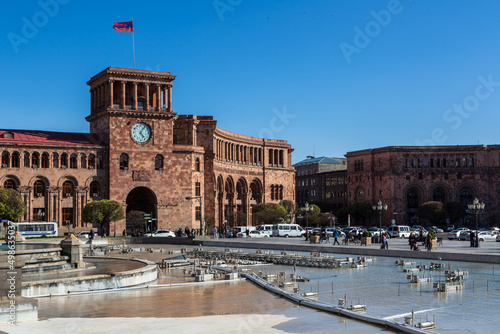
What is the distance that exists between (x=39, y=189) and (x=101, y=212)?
879 cm

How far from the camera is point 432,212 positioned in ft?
294

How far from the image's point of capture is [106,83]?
220 feet

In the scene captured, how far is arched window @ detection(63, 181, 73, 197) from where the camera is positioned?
6397 centimetres

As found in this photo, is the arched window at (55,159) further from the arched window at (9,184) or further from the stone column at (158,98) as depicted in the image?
the stone column at (158,98)

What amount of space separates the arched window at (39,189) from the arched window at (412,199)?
58.7m

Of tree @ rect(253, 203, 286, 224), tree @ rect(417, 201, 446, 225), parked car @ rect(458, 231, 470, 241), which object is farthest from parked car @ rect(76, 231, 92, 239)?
tree @ rect(417, 201, 446, 225)

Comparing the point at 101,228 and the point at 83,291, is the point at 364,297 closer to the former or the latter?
the point at 83,291

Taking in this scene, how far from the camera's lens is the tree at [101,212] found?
2303 inches

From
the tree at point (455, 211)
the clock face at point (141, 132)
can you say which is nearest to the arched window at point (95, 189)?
the clock face at point (141, 132)

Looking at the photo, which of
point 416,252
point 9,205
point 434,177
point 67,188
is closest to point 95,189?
point 67,188

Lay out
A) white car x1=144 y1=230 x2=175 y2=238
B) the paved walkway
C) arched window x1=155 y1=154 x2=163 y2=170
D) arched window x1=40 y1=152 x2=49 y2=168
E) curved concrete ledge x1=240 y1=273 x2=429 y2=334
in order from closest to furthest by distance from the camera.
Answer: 1. curved concrete ledge x1=240 y1=273 x2=429 y2=334
2. the paved walkway
3. white car x1=144 y1=230 x2=175 y2=238
4. arched window x1=40 y1=152 x2=49 y2=168
5. arched window x1=155 y1=154 x2=163 y2=170

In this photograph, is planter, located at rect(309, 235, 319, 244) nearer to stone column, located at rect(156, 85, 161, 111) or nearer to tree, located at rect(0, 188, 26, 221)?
tree, located at rect(0, 188, 26, 221)

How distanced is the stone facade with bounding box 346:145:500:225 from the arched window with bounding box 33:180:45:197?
54928 millimetres

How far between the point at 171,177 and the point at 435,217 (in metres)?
42.1
